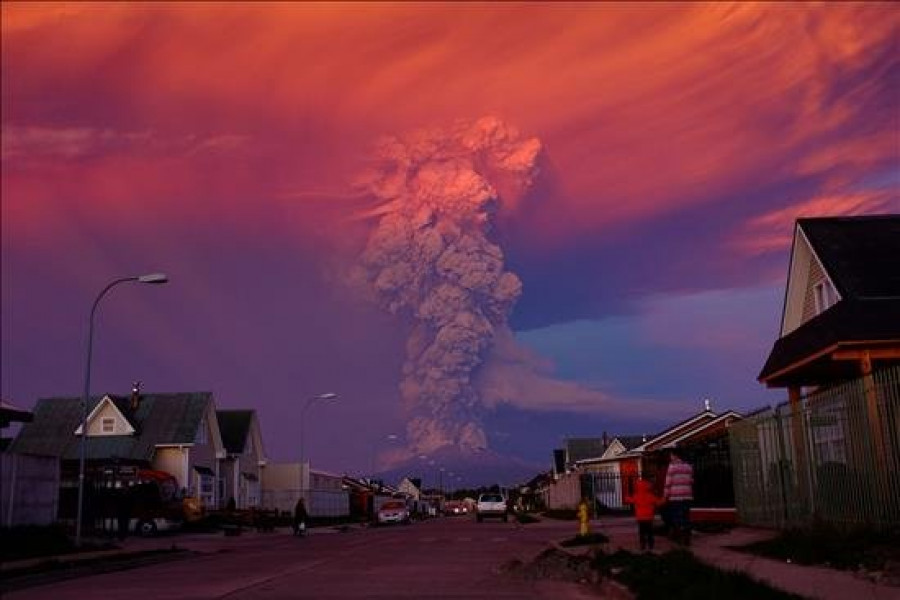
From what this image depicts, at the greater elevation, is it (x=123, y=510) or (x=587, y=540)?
(x=123, y=510)

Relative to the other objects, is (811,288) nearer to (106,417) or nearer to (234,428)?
(106,417)

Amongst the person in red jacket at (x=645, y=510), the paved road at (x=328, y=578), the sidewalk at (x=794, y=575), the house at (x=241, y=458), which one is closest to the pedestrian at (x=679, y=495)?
the sidewalk at (x=794, y=575)

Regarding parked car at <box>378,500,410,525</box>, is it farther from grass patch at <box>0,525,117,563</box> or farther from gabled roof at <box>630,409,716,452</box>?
grass patch at <box>0,525,117,563</box>

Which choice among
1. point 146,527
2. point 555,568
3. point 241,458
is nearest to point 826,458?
point 555,568

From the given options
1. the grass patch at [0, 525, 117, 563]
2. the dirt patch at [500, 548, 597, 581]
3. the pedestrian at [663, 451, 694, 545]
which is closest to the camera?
the dirt patch at [500, 548, 597, 581]

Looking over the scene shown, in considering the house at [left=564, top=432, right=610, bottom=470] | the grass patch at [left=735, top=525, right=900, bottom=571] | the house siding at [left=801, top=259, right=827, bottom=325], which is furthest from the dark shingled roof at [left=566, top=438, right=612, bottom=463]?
the grass patch at [left=735, top=525, right=900, bottom=571]

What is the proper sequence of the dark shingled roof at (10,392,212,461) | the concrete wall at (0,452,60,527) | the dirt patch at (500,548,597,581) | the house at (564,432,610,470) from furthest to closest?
the house at (564,432,610,470), the dark shingled roof at (10,392,212,461), the concrete wall at (0,452,60,527), the dirt patch at (500,548,597,581)

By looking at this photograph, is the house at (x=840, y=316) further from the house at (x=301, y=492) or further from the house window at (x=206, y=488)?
the house at (x=301, y=492)
